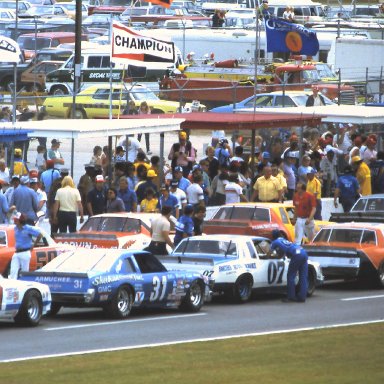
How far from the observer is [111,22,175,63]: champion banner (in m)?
32.5

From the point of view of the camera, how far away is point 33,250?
24328 mm

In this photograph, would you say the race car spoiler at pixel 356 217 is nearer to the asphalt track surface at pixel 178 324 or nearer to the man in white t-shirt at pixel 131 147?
the asphalt track surface at pixel 178 324

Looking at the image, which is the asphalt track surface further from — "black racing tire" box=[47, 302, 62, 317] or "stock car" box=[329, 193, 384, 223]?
"stock car" box=[329, 193, 384, 223]

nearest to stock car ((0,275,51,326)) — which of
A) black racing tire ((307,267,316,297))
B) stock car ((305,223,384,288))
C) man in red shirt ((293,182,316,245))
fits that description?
black racing tire ((307,267,316,297))

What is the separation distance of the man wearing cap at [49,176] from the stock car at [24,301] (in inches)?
339

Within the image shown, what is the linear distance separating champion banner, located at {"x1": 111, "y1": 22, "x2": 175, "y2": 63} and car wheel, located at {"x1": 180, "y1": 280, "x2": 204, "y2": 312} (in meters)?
10.2

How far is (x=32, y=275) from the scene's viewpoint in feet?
71.6

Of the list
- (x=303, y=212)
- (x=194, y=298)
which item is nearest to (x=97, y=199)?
(x=303, y=212)

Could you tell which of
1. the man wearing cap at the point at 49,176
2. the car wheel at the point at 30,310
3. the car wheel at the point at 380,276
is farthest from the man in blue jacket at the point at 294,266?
the man wearing cap at the point at 49,176

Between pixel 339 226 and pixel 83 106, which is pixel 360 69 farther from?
pixel 339 226

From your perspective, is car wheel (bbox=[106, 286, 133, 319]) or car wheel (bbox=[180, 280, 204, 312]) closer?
car wheel (bbox=[106, 286, 133, 319])

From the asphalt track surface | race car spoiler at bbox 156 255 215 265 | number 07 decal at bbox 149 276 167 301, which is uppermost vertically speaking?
race car spoiler at bbox 156 255 215 265

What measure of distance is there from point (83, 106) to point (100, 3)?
41712mm

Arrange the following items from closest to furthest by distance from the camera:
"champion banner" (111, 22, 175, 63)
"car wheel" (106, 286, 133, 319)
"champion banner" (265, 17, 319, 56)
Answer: "car wheel" (106, 286, 133, 319)
"champion banner" (111, 22, 175, 63)
"champion banner" (265, 17, 319, 56)
